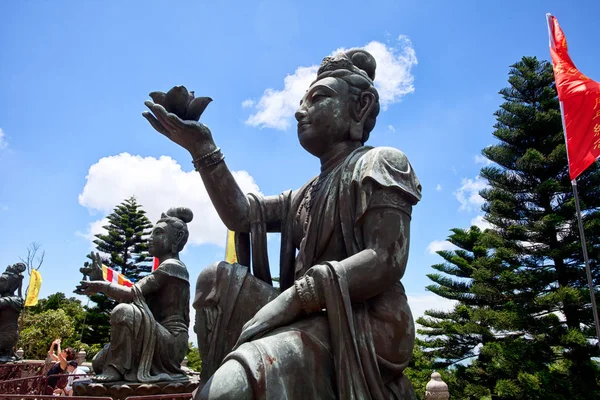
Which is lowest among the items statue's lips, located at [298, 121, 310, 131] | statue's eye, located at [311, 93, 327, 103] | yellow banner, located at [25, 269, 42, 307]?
statue's lips, located at [298, 121, 310, 131]

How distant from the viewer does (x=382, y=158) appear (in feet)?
7.89

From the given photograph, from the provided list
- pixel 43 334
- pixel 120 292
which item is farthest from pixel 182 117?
pixel 43 334

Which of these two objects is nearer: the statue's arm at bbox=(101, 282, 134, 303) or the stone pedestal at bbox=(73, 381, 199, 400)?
the stone pedestal at bbox=(73, 381, 199, 400)

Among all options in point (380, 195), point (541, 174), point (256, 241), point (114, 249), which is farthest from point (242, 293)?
point (114, 249)

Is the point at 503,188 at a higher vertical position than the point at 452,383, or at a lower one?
higher

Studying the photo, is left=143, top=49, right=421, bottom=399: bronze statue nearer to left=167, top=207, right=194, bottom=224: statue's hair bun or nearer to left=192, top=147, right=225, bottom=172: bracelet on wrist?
left=192, top=147, right=225, bottom=172: bracelet on wrist

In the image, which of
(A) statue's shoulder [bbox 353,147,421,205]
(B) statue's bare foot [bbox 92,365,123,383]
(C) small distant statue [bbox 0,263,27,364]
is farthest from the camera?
(C) small distant statue [bbox 0,263,27,364]

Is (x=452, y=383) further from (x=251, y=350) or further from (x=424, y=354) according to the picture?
(x=251, y=350)

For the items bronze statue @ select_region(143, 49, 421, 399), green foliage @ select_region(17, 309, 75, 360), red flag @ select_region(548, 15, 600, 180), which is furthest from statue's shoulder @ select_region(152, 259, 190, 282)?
green foliage @ select_region(17, 309, 75, 360)

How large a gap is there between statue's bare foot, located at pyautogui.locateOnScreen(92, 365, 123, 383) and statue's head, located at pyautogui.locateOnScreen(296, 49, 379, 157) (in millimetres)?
4533

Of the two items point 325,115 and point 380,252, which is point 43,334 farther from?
point 380,252

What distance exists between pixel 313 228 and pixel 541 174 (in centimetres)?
1474

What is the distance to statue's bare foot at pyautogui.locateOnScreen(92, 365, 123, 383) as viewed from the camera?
581cm

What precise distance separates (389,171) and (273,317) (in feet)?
2.94
